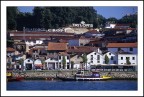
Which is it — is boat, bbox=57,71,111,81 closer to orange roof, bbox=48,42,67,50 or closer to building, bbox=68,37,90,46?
orange roof, bbox=48,42,67,50

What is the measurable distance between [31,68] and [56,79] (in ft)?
4.83

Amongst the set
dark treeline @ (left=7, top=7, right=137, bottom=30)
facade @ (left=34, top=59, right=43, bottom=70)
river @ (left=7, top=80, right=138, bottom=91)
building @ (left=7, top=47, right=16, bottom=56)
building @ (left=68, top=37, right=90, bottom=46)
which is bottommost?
river @ (left=7, top=80, right=138, bottom=91)

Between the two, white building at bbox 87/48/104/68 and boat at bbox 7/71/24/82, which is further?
white building at bbox 87/48/104/68

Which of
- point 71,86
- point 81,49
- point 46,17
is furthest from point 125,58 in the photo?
point 71,86

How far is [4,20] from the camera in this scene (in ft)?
21.2

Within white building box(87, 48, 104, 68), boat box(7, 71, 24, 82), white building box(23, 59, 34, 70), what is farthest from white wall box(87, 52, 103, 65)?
boat box(7, 71, 24, 82)

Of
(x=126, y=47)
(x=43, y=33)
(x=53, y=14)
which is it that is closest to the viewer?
(x=53, y=14)

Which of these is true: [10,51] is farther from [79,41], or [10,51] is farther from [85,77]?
[79,41]

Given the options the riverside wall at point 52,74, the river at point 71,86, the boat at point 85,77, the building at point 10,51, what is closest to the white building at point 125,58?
the riverside wall at point 52,74

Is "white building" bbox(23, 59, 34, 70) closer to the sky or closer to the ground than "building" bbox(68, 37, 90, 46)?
closer to the ground

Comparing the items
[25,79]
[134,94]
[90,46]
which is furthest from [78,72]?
[134,94]

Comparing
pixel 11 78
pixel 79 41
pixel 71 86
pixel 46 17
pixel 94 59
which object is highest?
pixel 46 17

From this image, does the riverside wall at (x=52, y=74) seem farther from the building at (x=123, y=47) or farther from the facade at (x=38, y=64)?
the facade at (x=38, y=64)

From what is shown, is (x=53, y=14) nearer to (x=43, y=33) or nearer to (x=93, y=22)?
(x=43, y=33)
